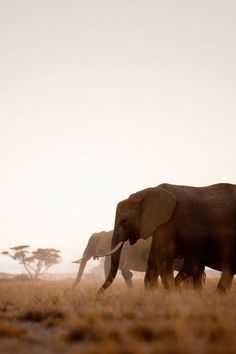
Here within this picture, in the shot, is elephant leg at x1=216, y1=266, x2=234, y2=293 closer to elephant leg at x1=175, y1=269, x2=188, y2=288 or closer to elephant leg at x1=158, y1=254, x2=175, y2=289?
elephant leg at x1=158, y1=254, x2=175, y2=289

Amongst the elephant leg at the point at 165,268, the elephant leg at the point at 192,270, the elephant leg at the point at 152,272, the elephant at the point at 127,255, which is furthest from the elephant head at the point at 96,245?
the elephant leg at the point at 165,268

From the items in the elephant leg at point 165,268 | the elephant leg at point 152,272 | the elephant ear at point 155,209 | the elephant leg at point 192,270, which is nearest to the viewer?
the elephant leg at point 165,268

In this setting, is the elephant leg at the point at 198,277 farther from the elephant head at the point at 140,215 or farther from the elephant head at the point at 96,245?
the elephant head at the point at 96,245

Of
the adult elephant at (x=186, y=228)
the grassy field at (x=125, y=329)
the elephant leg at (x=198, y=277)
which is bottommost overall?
the elephant leg at (x=198, y=277)

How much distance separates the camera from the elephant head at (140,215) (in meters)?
10.1

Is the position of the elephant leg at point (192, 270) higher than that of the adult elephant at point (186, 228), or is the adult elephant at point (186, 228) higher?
the adult elephant at point (186, 228)

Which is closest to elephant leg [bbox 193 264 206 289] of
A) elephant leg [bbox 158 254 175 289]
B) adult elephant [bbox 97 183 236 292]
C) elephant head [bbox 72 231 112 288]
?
adult elephant [bbox 97 183 236 292]

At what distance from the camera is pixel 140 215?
1071 centimetres

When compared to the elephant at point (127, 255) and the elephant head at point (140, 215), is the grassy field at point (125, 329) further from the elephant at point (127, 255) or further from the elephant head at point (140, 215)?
the elephant at point (127, 255)

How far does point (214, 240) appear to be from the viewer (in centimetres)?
970

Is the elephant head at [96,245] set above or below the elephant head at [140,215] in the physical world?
below

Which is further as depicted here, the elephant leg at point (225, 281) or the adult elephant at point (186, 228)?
the adult elephant at point (186, 228)

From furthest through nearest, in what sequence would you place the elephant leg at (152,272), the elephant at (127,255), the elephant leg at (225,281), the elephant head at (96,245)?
the elephant head at (96,245), the elephant at (127,255), the elephant leg at (152,272), the elephant leg at (225,281)

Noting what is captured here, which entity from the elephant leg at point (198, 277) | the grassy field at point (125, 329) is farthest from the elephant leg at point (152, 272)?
the grassy field at point (125, 329)
